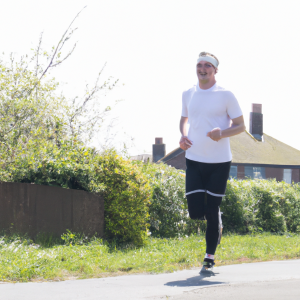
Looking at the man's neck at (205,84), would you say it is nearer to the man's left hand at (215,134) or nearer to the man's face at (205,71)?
the man's face at (205,71)

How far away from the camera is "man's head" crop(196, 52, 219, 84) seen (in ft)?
14.7

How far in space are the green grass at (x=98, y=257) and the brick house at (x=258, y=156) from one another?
2985 cm

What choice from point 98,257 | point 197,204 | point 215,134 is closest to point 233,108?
point 215,134

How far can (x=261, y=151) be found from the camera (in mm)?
38469

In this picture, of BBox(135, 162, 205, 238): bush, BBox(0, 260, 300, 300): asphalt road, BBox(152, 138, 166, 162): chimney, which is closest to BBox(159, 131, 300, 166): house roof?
BBox(152, 138, 166, 162): chimney

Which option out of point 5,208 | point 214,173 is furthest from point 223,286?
point 5,208

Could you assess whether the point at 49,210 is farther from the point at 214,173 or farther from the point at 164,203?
the point at 214,173

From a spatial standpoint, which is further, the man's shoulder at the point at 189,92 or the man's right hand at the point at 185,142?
the man's shoulder at the point at 189,92

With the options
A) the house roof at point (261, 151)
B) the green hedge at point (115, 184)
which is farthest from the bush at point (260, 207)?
the house roof at point (261, 151)

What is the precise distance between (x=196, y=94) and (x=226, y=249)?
2.91m

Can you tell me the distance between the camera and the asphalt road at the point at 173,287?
3.21 m

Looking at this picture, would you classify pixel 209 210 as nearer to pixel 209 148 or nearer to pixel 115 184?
pixel 209 148

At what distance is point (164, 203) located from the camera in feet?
26.9

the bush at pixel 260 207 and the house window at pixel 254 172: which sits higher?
the house window at pixel 254 172
